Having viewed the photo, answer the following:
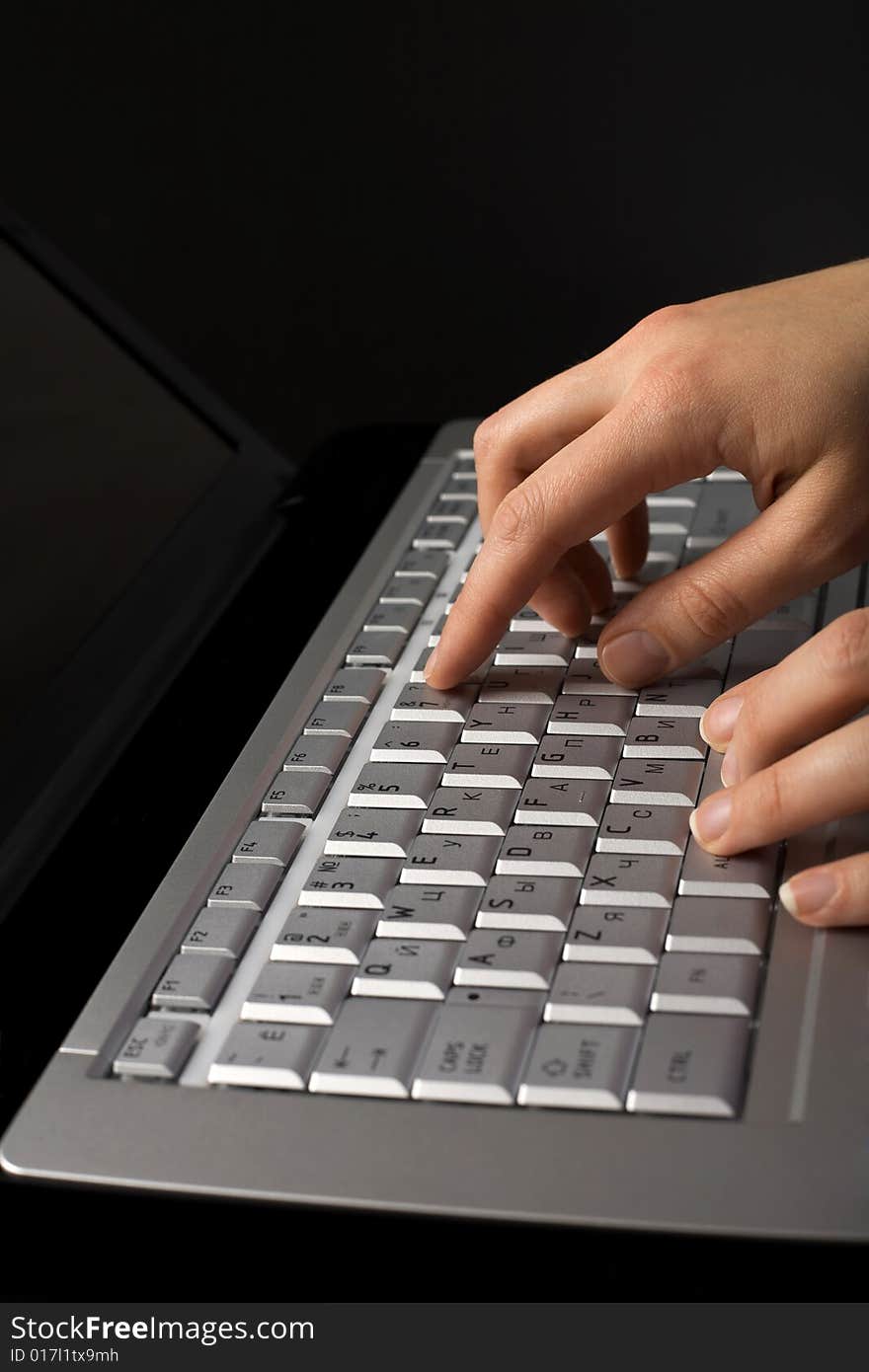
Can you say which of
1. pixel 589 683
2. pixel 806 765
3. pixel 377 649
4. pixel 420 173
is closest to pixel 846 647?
pixel 806 765

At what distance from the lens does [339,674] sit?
27.8 inches

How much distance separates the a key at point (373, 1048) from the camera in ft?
1.49

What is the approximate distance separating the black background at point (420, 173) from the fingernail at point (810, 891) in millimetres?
639

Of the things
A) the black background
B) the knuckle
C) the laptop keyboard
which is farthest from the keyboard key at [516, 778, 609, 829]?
the black background

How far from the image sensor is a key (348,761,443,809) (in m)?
0.59

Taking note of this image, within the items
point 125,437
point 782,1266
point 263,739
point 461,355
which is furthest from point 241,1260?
point 461,355

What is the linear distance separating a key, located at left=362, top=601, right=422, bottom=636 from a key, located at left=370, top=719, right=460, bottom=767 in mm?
94

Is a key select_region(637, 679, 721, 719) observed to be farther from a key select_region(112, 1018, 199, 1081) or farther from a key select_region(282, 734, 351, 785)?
a key select_region(112, 1018, 199, 1081)

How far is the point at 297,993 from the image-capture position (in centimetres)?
49

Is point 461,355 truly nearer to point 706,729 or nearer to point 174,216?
point 174,216

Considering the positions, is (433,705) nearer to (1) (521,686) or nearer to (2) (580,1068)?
(1) (521,686)

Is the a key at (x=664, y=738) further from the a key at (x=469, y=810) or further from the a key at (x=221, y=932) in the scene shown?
the a key at (x=221, y=932)

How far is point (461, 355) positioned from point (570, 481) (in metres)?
0.49

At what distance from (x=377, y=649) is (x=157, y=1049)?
0.29 metres
